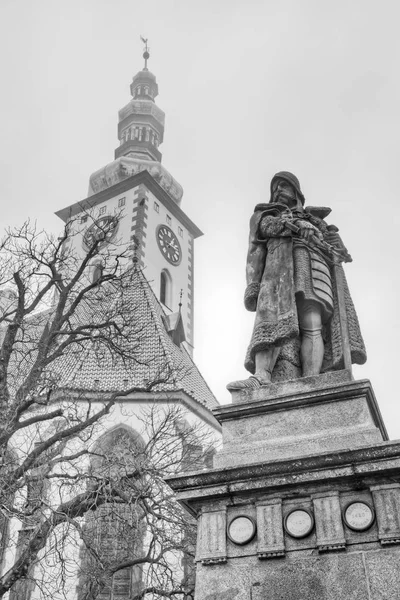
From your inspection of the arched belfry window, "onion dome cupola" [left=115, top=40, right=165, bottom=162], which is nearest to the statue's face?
the arched belfry window

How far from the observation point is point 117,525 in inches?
515

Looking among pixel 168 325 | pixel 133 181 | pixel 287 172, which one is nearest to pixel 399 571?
pixel 287 172

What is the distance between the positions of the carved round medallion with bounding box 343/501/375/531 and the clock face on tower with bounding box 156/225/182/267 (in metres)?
27.2

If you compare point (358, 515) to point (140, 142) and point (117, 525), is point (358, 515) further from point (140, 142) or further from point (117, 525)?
point (140, 142)

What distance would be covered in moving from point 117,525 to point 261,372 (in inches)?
365

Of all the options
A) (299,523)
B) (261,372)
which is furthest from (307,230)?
(299,523)

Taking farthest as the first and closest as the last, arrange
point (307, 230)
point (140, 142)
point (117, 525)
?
point (140, 142) < point (117, 525) < point (307, 230)

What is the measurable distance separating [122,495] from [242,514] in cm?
685

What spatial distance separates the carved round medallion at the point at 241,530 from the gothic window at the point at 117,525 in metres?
6.49

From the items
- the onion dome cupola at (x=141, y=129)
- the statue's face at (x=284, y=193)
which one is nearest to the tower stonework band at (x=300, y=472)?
the statue's face at (x=284, y=193)

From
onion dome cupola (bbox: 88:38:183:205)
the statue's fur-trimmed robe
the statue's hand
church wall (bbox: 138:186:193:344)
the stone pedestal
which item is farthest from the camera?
onion dome cupola (bbox: 88:38:183:205)

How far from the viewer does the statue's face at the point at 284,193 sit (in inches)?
236

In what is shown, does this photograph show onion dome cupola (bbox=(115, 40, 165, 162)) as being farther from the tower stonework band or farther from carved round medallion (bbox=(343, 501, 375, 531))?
carved round medallion (bbox=(343, 501, 375, 531))

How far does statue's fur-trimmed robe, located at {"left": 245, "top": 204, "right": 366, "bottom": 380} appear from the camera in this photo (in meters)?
5.03
